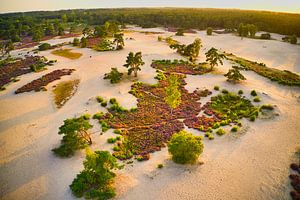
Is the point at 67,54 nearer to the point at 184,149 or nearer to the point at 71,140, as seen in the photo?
the point at 71,140

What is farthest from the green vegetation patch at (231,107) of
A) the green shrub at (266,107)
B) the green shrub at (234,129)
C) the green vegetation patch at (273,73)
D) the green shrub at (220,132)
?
the green vegetation patch at (273,73)

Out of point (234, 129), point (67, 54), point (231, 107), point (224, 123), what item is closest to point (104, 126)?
point (224, 123)

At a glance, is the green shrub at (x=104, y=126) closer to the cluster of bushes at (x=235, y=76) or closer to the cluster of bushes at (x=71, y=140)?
the cluster of bushes at (x=71, y=140)

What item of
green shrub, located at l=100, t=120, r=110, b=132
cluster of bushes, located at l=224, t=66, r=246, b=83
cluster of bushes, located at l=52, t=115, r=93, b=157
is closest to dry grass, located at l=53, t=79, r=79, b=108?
green shrub, located at l=100, t=120, r=110, b=132

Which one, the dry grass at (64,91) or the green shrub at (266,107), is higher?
the green shrub at (266,107)

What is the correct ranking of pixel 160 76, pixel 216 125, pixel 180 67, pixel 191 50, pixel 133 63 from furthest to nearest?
pixel 191 50, pixel 180 67, pixel 160 76, pixel 133 63, pixel 216 125

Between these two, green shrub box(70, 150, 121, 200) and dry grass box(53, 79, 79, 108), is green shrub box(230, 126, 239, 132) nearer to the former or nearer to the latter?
green shrub box(70, 150, 121, 200)

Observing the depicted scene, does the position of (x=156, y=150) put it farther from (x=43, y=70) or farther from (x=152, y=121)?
(x=43, y=70)
